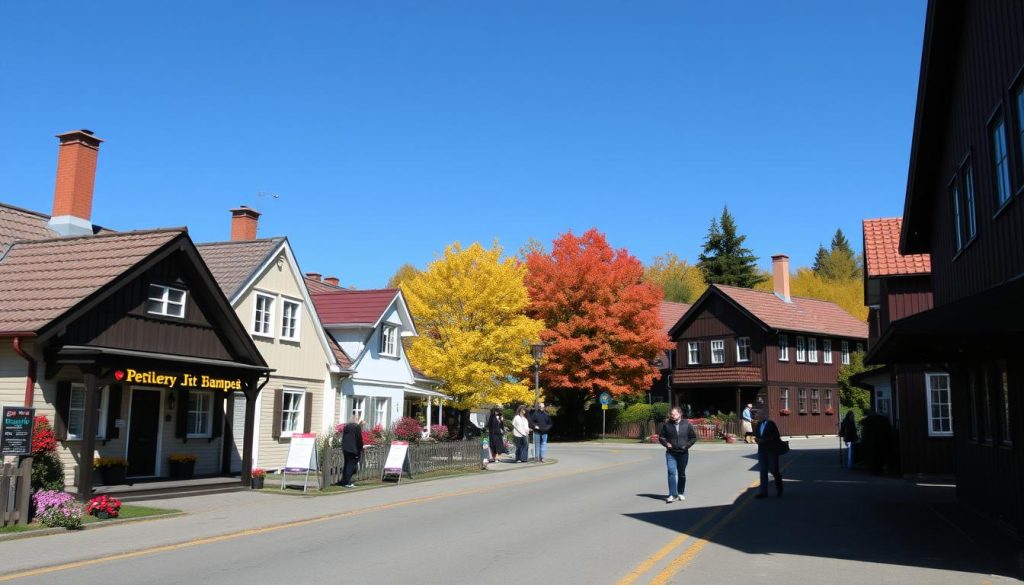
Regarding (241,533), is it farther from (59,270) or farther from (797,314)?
(797,314)

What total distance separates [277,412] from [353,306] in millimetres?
7025

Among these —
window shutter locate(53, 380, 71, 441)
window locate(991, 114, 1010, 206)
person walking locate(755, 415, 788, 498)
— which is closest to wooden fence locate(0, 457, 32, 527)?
window shutter locate(53, 380, 71, 441)

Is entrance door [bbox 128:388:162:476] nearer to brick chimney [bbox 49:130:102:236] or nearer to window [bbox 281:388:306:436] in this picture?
window [bbox 281:388:306:436]

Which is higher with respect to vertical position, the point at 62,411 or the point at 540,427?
the point at 62,411

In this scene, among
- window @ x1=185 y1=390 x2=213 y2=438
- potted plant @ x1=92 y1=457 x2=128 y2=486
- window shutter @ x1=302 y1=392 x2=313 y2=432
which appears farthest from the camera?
window shutter @ x1=302 y1=392 x2=313 y2=432

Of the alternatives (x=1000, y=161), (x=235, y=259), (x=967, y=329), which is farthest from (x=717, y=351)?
(x=967, y=329)

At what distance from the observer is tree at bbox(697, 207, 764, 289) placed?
251 feet

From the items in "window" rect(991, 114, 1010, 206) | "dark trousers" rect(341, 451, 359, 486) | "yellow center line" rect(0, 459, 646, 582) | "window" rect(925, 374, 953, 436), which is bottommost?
"yellow center line" rect(0, 459, 646, 582)

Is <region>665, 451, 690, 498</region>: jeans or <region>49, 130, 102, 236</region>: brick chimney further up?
<region>49, 130, 102, 236</region>: brick chimney

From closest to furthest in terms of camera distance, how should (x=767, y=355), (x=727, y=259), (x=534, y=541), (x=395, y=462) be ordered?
(x=534, y=541), (x=395, y=462), (x=767, y=355), (x=727, y=259)

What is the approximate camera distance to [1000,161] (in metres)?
12.2

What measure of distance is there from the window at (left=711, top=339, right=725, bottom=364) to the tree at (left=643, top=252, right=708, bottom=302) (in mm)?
25510

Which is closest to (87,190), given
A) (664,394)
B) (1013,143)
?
(1013,143)

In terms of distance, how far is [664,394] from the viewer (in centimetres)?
5625
